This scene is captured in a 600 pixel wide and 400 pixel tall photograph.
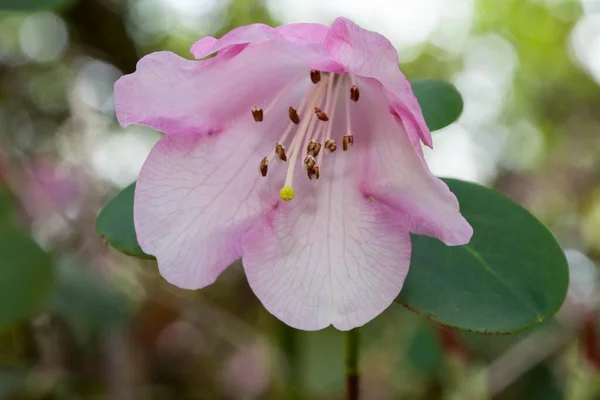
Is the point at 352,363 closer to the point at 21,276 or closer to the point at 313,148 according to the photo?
the point at 313,148

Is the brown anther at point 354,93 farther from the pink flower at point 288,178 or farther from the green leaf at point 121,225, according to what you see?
the green leaf at point 121,225

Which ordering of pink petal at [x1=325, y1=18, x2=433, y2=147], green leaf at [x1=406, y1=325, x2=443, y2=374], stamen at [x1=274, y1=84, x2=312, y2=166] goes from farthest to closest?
1. green leaf at [x1=406, y1=325, x2=443, y2=374]
2. stamen at [x1=274, y1=84, x2=312, y2=166]
3. pink petal at [x1=325, y1=18, x2=433, y2=147]

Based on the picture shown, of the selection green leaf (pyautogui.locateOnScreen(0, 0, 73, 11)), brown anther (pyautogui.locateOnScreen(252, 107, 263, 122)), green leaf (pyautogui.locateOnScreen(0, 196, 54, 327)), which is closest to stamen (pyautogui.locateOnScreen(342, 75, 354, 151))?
brown anther (pyautogui.locateOnScreen(252, 107, 263, 122))

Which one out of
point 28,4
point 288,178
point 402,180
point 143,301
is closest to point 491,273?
point 402,180

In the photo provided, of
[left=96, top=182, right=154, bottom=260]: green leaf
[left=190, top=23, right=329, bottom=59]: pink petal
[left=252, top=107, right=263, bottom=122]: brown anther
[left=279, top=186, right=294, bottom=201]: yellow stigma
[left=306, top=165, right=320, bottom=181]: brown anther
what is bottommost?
[left=96, top=182, right=154, bottom=260]: green leaf

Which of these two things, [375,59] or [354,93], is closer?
[375,59]

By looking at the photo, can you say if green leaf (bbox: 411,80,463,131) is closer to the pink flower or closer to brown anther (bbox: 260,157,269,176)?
the pink flower

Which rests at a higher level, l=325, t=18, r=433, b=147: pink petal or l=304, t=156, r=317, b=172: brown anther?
l=325, t=18, r=433, b=147: pink petal
